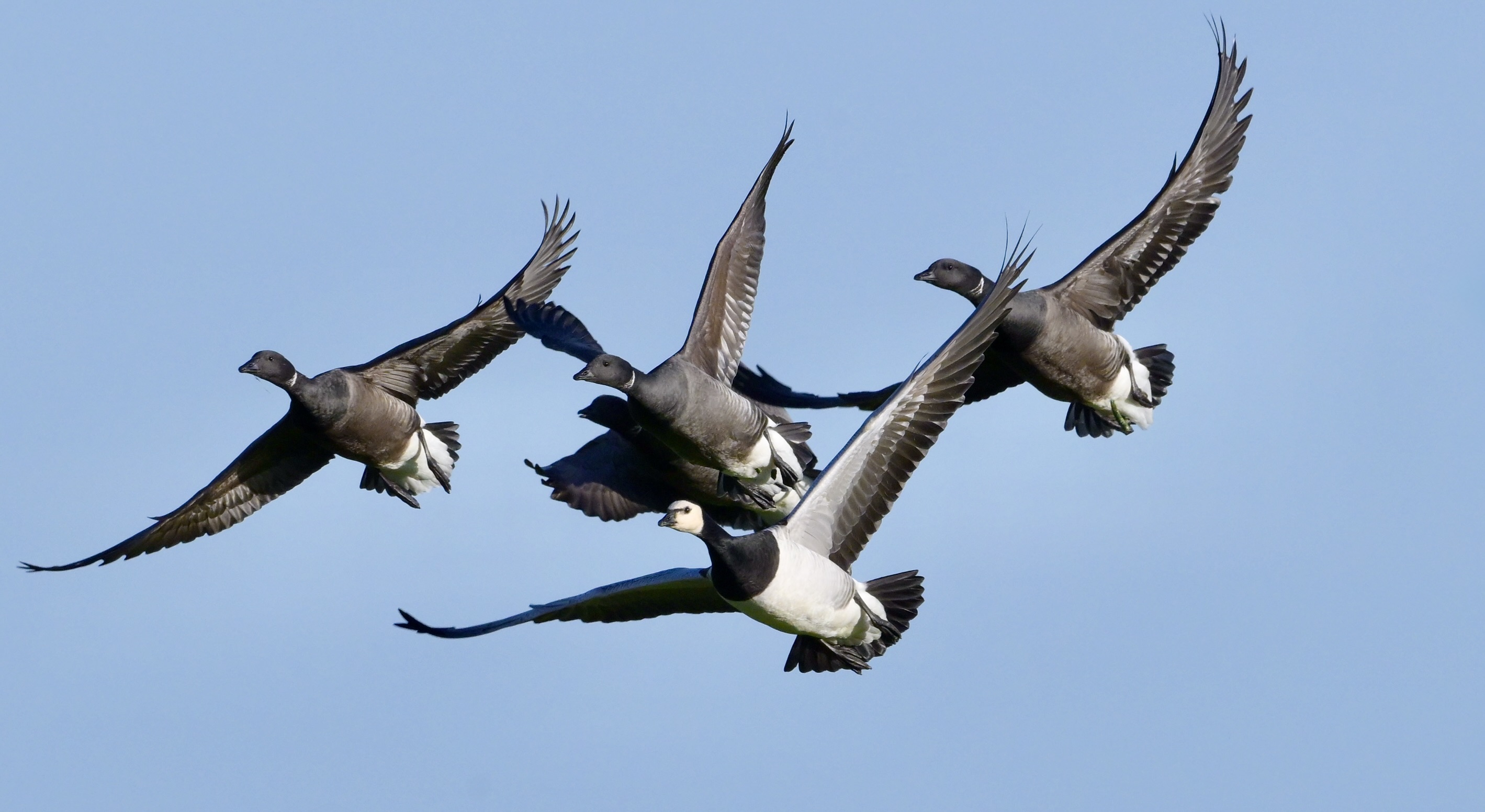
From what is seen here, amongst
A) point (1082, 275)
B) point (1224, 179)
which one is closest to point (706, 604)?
point (1082, 275)

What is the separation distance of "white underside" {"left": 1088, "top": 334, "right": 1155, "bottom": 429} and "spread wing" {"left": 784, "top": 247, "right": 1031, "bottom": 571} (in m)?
3.79

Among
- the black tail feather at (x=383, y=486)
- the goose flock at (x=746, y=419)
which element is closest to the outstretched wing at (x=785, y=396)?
the goose flock at (x=746, y=419)

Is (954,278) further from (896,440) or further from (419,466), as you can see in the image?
(419,466)

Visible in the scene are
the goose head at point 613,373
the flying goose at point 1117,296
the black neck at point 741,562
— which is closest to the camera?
the black neck at point 741,562

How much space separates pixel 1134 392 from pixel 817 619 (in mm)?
4946

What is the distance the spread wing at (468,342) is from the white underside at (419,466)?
1.36 feet

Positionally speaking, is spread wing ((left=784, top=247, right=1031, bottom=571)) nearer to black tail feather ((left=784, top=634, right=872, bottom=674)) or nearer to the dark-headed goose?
black tail feather ((left=784, top=634, right=872, bottom=674))

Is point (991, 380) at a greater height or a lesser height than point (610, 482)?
greater

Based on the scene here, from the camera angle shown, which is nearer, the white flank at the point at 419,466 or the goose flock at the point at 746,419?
the goose flock at the point at 746,419

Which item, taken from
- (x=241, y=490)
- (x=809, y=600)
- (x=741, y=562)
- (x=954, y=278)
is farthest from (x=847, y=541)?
(x=241, y=490)

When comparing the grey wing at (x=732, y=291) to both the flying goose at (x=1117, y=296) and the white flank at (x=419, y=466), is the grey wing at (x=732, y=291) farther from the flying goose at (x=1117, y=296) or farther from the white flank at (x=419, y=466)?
the white flank at (x=419, y=466)

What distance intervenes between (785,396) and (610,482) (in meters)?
1.98

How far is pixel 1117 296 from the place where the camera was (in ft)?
57.2

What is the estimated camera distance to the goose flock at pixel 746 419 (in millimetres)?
14180
